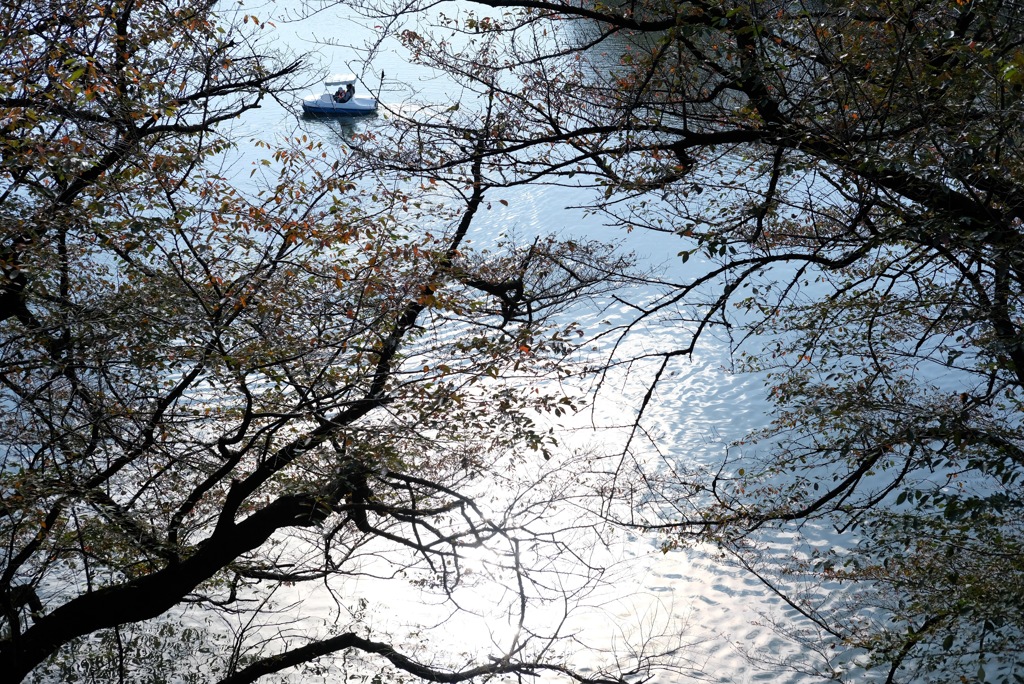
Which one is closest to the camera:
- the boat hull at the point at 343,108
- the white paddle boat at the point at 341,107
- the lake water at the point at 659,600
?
the lake water at the point at 659,600

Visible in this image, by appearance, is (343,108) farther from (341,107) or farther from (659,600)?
(659,600)

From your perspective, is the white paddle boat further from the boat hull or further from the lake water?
the lake water

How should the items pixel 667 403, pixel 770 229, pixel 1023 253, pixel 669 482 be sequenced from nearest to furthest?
pixel 1023 253 < pixel 770 229 < pixel 669 482 < pixel 667 403

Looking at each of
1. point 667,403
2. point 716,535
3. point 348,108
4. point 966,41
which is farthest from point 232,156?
point 966,41

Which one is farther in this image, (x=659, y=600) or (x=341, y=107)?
(x=341, y=107)

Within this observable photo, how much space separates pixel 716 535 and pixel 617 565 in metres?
1.90

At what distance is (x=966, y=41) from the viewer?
4230 mm

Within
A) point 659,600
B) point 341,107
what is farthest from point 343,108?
point 659,600

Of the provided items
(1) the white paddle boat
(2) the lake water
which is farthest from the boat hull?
(2) the lake water

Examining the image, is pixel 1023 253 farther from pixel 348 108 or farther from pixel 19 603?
pixel 348 108

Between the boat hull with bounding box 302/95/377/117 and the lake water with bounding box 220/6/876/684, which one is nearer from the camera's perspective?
the lake water with bounding box 220/6/876/684

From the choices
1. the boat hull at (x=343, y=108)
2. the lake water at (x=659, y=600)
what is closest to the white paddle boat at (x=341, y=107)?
the boat hull at (x=343, y=108)

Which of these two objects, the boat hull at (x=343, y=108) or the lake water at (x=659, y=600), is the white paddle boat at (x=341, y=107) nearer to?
the boat hull at (x=343, y=108)

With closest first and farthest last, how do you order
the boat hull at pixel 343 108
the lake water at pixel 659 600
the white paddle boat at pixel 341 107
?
→ the lake water at pixel 659 600 → the white paddle boat at pixel 341 107 → the boat hull at pixel 343 108
